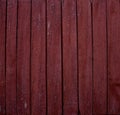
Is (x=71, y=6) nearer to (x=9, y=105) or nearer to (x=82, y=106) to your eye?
(x=82, y=106)

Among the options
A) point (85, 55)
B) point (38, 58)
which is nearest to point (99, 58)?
point (85, 55)

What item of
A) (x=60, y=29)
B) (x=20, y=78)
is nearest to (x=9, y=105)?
(x=20, y=78)

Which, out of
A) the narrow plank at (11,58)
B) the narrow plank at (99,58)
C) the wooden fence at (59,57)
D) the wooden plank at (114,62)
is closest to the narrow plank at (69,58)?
the wooden fence at (59,57)

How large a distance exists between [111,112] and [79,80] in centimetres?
32

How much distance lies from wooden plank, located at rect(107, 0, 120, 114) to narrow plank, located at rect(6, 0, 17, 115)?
71 cm

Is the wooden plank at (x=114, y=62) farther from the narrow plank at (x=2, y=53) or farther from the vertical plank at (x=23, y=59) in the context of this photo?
the narrow plank at (x=2, y=53)

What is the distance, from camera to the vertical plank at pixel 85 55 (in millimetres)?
1983

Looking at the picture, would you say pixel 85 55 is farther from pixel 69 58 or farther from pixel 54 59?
pixel 54 59

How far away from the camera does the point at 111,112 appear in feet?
6.48

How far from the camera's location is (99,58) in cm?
199

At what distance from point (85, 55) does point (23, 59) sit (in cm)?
46

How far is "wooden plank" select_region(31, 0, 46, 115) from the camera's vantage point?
2029mm

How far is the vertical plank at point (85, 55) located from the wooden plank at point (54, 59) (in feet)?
0.51

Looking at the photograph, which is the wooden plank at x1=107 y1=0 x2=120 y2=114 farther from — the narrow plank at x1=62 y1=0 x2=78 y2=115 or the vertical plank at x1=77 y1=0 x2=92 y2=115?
the narrow plank at x1=62 y1=0 x2=78 y2=115
